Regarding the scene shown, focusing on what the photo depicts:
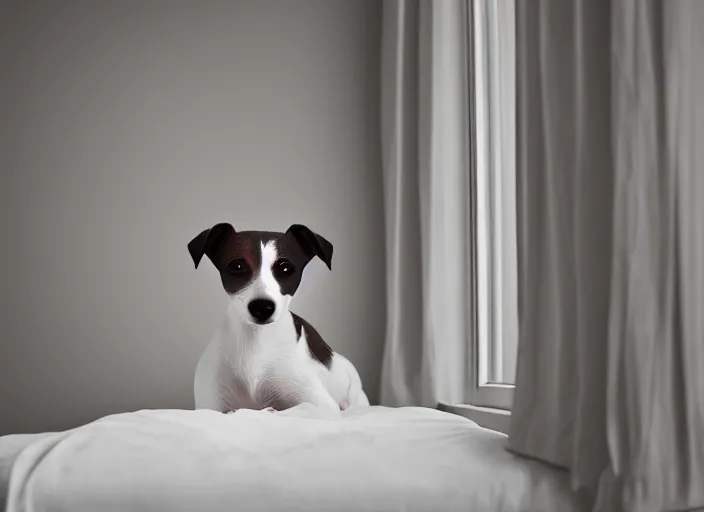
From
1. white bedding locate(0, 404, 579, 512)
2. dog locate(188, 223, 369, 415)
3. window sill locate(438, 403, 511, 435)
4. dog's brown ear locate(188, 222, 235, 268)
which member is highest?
dog's brown ear locate(188, 222, 235, 268)

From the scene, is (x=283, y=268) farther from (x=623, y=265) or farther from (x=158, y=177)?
(x=158, y=177)

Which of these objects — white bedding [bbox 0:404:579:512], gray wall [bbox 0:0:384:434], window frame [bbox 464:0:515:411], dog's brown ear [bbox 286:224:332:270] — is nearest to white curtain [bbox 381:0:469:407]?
window frame [bbox 464:0:515:411]

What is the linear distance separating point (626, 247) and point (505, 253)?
3.66 feet

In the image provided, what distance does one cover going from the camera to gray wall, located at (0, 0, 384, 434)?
2330 millimetres

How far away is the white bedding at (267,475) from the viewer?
37.9 inches

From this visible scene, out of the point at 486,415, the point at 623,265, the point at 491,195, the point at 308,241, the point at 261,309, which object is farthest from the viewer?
the point at 491,195

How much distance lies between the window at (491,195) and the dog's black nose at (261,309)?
71 centimetres

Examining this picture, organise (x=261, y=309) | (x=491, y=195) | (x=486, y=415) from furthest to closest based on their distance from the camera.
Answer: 1. (x=491, y=195)
2. (x=486, y=415)
3. (x=261, y=309)

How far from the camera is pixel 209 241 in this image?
1.63m

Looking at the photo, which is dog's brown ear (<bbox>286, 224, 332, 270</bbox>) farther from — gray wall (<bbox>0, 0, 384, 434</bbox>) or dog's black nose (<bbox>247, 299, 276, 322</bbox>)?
gray wall (<bbox>0, 0, 384, 434</bbox>)

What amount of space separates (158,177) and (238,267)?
0.92 meters

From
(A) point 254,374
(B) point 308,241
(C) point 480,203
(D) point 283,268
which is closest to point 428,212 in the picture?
(C) point 480,203

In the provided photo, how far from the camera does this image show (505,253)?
6.63 feet

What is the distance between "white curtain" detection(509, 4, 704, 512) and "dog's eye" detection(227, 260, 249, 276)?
73 centimetres
